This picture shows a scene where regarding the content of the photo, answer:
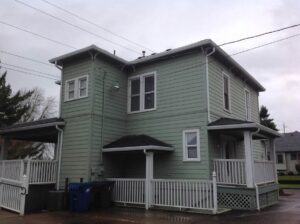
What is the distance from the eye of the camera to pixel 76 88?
1503 cm

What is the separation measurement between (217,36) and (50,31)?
25.6 ft

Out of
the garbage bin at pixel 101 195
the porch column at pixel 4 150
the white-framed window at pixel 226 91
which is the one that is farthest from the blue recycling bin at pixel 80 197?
the white-framed window at pixel 226 91

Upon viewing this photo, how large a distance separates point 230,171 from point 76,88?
311 inches

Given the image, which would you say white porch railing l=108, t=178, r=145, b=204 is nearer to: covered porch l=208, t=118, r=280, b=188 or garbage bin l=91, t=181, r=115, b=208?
garbage bin l=91, t=181, r=115, b=208

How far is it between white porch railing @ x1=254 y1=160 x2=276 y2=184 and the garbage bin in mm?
5852

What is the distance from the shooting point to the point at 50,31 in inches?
596

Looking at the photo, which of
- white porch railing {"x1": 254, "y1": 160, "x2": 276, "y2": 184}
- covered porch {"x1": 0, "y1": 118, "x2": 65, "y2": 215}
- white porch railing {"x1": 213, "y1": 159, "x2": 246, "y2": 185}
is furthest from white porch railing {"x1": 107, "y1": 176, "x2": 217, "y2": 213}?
covered porch {"x1": 0, "y1": 118, "x2": 65, "y2": 215}

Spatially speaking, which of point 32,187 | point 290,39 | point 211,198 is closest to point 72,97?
point 32,187

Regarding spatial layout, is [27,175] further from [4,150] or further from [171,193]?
[171,193]

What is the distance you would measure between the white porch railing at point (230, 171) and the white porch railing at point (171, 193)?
1.19 meters

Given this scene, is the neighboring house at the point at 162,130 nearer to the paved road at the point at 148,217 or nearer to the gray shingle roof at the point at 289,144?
the paved road at the point at 148,217

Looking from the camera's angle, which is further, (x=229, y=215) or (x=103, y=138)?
(x=103, y=138)

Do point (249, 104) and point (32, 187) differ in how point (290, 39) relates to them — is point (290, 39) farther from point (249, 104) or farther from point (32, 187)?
point (32, 187)

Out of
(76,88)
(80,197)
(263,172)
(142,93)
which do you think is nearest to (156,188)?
(80,197)
